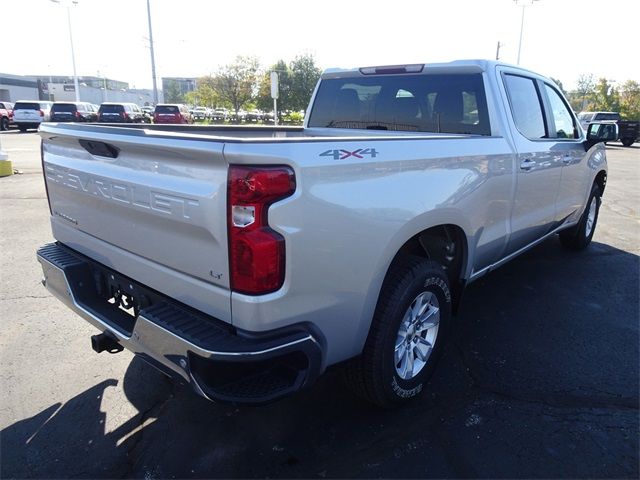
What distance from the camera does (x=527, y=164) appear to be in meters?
3.85

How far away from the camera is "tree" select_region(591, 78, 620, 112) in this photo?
4528cm

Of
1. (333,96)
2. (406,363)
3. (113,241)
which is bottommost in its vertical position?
(406,363)

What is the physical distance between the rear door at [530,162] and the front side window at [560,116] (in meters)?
0.33

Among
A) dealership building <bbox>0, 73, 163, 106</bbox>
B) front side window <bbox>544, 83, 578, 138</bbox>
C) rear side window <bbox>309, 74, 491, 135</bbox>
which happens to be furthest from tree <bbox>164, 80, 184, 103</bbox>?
front side window <bbox>544, 83, 578, 138</bbox>

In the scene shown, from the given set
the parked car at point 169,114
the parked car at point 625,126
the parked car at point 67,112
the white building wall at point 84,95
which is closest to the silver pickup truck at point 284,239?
the parked car at point 169,114

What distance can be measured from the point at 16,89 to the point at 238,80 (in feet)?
193

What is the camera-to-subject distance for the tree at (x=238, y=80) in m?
45.5

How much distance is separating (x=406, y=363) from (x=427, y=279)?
0.54m

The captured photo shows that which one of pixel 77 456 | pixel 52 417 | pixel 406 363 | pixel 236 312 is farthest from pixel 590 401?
pixel 52 417

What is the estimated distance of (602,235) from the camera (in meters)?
7.32

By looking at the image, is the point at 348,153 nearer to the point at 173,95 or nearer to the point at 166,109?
the point at 166,109

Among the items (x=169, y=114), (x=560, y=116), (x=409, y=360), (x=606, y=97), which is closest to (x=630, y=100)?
(x=606, y=97)

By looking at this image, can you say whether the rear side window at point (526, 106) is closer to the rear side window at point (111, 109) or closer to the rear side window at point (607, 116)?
the rear side window at point (111, 109)

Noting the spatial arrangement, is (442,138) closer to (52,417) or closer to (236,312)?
(236,312)
